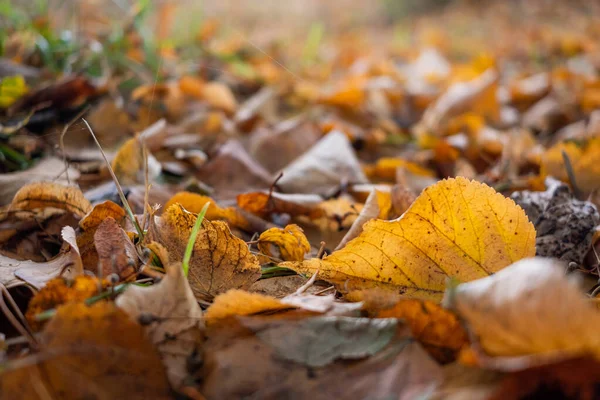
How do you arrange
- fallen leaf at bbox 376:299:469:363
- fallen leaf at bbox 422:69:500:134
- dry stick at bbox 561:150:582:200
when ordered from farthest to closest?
fallen leaf at bbox 422:69:500:134 → dry stick at bbox 561:150:582:200 → fallen leaf at bbox 376:299:469:363

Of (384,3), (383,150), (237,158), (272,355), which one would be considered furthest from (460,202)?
(384,3)

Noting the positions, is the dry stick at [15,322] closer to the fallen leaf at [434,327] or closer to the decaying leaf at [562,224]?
the fallen leaf at [434,327]

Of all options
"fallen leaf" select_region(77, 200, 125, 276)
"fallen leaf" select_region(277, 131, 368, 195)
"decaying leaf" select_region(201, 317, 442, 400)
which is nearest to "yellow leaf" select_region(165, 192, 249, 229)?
"fallen leaf" select_region(77, 200, 125, 276)

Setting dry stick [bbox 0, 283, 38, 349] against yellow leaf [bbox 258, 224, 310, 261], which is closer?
dry stick [bbox 0, 283, 38, 349]

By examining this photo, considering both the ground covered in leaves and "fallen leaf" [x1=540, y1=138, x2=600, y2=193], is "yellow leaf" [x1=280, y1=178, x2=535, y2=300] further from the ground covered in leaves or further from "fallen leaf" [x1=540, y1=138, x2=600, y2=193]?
"fallen leaf" [x1=540, y1=138, x2=600, y2=193]

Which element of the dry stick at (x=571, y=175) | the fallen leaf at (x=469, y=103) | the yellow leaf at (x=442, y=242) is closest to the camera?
the yellow leaf at (x=442, y=242)

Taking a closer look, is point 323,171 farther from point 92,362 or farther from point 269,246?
point 92,362

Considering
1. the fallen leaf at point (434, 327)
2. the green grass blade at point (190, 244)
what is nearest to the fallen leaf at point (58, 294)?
the green grass blade at point (190, 244)
